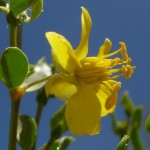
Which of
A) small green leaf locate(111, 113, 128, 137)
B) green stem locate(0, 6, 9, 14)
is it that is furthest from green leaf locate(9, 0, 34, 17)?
small green leaf locate(111, 113, 128, 137)

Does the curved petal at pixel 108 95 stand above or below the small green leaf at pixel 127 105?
above

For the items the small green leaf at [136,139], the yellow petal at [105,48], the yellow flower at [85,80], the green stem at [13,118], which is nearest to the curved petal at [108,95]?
the yellow flower at [85,80]

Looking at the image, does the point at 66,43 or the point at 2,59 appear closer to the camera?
the point at 2,59

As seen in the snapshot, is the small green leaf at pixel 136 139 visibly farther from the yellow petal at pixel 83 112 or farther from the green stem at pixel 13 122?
the green stem at pixel 13 122

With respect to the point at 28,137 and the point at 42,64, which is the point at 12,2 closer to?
the point at 28,137

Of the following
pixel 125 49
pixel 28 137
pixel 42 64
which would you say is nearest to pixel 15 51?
pixel 28 137
